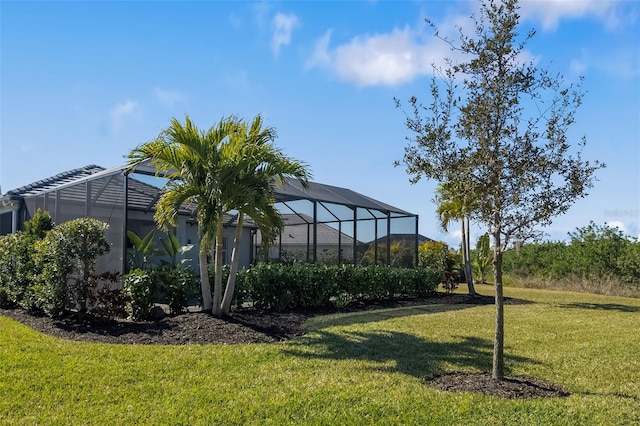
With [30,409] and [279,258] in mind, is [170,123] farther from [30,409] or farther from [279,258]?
[279,258]

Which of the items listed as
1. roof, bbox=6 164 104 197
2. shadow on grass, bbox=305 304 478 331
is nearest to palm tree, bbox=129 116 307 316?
shadow on grass, bbox=305 304 478 331

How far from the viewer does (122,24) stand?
9289mm

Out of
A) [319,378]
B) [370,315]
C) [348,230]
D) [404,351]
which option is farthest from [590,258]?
[319,378]

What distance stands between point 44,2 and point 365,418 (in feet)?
28.8

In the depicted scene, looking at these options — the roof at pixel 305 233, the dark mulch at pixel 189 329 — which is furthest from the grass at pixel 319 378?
the roof at pixel 305 233

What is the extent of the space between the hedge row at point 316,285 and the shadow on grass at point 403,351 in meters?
2.54

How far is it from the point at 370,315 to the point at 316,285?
159 centimetres

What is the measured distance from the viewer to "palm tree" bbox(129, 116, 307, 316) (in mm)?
9305

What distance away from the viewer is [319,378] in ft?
19.8

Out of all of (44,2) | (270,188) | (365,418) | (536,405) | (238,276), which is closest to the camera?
(365,418)

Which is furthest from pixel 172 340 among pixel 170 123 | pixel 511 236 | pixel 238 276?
pixel 511 236

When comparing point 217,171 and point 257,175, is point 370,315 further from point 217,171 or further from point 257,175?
point 217,171

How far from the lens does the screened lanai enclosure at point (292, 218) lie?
13.2 m

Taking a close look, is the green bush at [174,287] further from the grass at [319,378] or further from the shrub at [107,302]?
the grass at [319,378]
